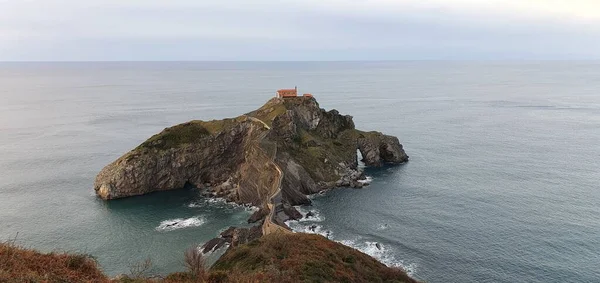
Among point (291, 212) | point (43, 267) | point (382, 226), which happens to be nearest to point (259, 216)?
point (291, 212)

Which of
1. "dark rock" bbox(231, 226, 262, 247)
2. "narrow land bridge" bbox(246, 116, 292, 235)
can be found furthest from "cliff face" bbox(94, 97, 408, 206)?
"dark rock" bbox(231, 226, 262, 247)

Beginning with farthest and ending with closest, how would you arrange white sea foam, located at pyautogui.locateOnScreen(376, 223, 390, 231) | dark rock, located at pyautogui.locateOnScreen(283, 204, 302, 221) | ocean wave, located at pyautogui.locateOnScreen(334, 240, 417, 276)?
dark rock, located at pyautogui.locateOnScreen(283, 204, 302, 221) < white sea foam, located at pyautogui.locateOnScreen(376, 223, 390, 231) < ocean wave, located at pyautogui.locateOnScreen(334, 240, 417, 276)

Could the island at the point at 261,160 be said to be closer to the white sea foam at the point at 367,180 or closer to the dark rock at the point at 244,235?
the dark rock at the point at 244,235

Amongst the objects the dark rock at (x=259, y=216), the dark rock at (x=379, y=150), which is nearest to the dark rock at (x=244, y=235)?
the dark rock at (x=259, y=216)

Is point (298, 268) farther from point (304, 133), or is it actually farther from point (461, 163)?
point (461, 163)

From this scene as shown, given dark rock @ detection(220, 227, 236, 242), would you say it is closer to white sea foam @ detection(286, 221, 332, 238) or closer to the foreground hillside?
white sea foam @ detection(286, 221, 332, 238)

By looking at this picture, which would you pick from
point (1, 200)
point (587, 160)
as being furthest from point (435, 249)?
point (1, 200)
